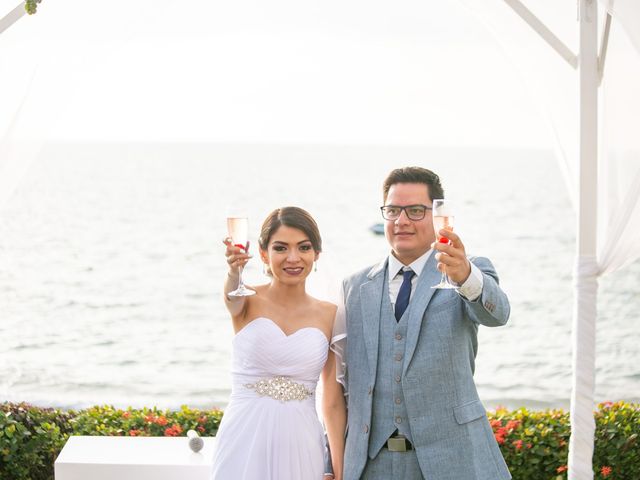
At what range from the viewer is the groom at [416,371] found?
3.27 meters

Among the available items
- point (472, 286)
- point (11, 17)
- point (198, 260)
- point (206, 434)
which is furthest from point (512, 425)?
point (198, 260)

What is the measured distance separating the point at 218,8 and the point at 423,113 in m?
9.24

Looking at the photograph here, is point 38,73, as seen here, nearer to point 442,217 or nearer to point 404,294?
point 404,294

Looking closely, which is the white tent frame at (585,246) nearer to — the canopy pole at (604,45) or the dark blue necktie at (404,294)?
the canopy pole at (604,45)

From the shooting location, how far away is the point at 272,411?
140 inches

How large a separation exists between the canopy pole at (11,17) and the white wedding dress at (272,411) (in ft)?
5.81

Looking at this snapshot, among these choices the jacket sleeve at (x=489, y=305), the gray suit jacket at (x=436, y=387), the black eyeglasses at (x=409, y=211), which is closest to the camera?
the jacket sleeve at (x=489, y=305)

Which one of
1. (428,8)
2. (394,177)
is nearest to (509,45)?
(394,177)

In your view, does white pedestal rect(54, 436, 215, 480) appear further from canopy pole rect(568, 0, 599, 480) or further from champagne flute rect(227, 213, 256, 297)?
canopy pole rect(568, 0, 599, 480)

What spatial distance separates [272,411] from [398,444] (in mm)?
Answer: 540

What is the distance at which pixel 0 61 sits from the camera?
13.6 ft

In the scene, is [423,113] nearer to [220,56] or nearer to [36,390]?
[220,56]

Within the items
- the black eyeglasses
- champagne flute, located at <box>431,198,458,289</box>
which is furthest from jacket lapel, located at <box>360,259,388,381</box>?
champagne flute, located at <box>431,198,458,289</box>

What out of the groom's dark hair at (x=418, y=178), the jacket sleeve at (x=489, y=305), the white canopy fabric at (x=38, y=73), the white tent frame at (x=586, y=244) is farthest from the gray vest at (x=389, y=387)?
the white canopy fabric at (x=38, y=73)
